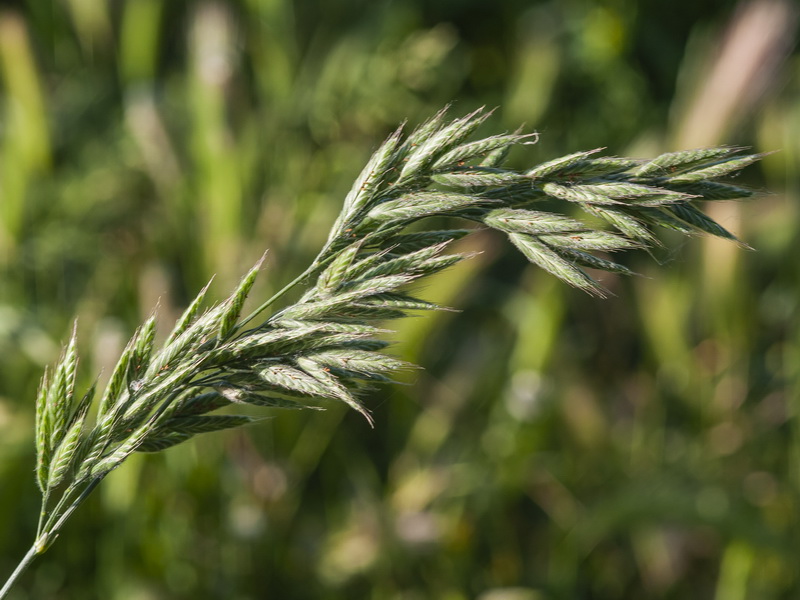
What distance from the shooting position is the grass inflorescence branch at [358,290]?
23.6 inches

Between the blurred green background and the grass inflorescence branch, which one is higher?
the grass inflorescence branch

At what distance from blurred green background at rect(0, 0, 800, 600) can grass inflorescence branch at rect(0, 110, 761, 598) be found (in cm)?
91

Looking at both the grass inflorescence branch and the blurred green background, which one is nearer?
the grass inflorescence branch

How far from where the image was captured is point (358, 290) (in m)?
0.60

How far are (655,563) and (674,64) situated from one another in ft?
5.48

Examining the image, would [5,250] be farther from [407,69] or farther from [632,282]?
[632,282]

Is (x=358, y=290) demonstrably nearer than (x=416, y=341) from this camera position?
Yes

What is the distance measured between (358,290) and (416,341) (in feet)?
4.20

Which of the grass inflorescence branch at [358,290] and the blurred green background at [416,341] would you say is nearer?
the grass inflorescence branch at [358,290]

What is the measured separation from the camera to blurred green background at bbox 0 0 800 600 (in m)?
1.68

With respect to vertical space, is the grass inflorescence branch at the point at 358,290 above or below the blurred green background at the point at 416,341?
above

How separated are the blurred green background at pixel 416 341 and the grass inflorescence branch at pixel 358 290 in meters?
0.91

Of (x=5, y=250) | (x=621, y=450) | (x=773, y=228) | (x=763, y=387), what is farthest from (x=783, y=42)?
(x=5, y=250)

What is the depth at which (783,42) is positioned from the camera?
219 centimetres
